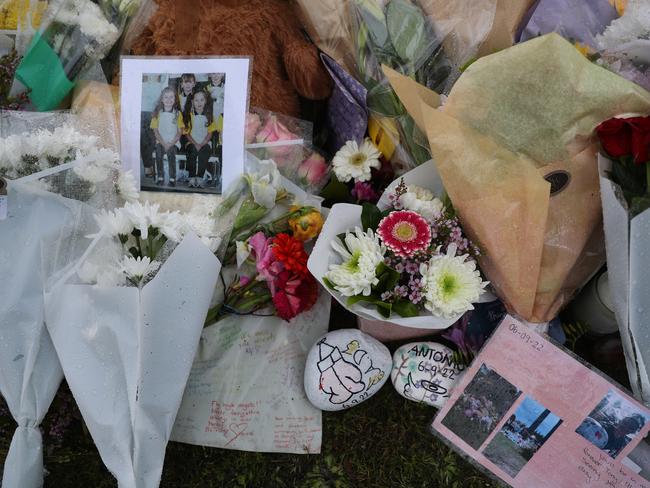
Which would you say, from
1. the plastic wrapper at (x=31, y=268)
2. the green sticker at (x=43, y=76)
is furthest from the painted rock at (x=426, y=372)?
the green sticker at (x=43, y=76)

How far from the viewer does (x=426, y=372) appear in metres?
1.22

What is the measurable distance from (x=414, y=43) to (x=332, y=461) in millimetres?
919

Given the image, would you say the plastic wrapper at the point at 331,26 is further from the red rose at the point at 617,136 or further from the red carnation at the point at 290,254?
the red rose at the point at 617,136

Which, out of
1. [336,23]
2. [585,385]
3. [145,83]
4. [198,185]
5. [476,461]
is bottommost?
[476,461]

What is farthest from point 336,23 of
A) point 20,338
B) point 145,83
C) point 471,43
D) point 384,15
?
point 20,338

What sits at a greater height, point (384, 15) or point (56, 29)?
point (384, 15)

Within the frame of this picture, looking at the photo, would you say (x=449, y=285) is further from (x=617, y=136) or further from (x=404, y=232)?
(x=617, y=136)

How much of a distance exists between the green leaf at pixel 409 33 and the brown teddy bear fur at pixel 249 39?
196 mm

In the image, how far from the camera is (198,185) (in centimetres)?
121

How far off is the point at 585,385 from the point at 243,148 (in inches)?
33.1

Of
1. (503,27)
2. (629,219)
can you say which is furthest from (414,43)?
(629,219)

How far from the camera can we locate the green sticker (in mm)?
1203

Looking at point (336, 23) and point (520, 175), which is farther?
point (336, 23)

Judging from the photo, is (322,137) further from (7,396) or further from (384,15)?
(7,396)
